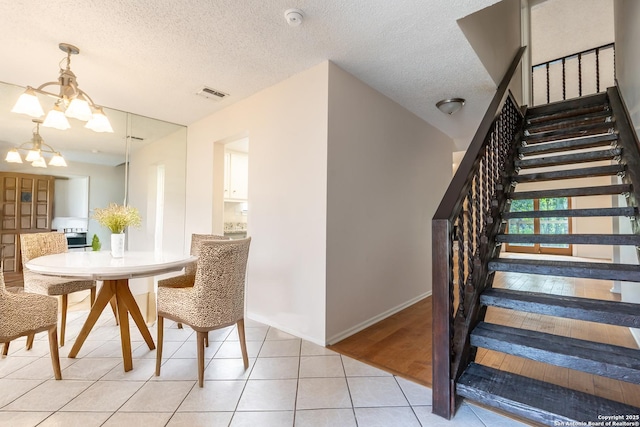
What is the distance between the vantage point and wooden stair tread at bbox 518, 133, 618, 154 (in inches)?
100

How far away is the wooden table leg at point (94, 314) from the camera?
2184 millimetres

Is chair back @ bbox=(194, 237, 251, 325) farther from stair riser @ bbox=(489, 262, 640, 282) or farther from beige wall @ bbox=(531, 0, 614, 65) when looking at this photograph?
beige wall @ bbox=(531, 0, 614, 65)

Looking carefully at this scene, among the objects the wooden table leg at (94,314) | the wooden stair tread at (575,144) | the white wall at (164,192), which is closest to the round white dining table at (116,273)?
the wooden table leg at (94,314)

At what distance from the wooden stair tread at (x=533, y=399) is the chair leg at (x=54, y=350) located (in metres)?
2.46

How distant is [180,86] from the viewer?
120 inches

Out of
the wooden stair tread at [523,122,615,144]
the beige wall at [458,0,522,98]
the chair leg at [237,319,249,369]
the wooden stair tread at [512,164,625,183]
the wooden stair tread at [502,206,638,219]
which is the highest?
the beige wall at [458,0,522,98]

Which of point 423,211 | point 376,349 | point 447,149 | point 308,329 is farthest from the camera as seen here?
point 447,149

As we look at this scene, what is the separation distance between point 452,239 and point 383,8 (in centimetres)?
159

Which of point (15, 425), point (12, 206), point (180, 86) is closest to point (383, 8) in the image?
point (180, 86)

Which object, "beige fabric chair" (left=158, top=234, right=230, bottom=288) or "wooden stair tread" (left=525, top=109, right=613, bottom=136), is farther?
"wooden stair tread" (left=525, top=109, right=613, bottom=136)

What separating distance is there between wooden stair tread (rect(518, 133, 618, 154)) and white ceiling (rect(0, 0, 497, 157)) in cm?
78

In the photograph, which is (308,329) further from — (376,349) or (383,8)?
(383,8)

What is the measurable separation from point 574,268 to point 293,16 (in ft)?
7.94

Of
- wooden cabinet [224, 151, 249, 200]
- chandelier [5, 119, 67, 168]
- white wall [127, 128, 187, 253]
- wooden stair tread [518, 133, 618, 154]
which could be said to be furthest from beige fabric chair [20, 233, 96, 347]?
wooden stair tread [518, 133, 618, 154]
